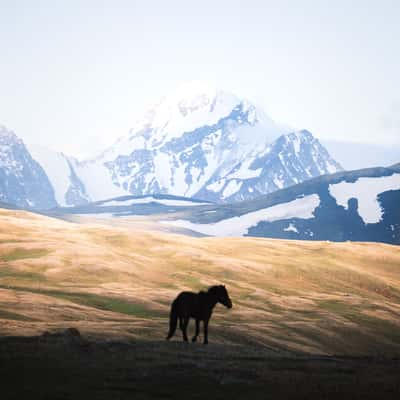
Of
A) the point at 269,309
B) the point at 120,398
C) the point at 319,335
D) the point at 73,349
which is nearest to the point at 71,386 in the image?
the point at 120,398

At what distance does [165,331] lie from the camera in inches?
2953

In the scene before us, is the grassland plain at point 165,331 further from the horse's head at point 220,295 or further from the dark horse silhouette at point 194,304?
the horse's head at point 220,295

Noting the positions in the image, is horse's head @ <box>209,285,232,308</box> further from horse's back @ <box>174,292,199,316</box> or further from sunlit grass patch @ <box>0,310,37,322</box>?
sunlit grass patch @ <box>0,310,37,322</box>

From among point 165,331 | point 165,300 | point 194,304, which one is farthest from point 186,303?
point 165,300

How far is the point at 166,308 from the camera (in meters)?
117

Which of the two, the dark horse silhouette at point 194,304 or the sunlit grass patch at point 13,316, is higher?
the dark horse silhouette at point 194,304

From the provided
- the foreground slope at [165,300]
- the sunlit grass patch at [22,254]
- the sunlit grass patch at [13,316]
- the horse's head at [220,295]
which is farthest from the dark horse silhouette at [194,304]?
the sunlit grass patch at [22,254]

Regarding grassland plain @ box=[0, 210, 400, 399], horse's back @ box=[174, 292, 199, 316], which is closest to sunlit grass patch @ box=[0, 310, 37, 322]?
grassland plain @ box=[0, 210, 400, 399]

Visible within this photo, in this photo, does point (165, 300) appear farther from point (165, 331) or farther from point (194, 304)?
point (194, 304)

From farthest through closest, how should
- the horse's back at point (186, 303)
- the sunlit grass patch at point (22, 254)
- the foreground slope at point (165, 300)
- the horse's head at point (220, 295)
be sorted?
the sunlit grass patch at point (22, 254)
the foreground slope at point (165, 300)
the horse's head at point (220, 295)
the horse's back at point (186, 303)

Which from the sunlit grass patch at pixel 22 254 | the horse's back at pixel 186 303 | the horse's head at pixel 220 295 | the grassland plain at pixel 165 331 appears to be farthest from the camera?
the sunlit grass patch at pixel 22 254

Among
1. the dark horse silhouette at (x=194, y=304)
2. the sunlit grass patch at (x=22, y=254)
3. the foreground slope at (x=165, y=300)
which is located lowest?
the foreground slope at (x=165, y=300)

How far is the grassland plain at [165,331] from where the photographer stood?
3306 cm

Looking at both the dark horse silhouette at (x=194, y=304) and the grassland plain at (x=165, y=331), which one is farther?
the dark horse silhouette at (x=194, y=304)
